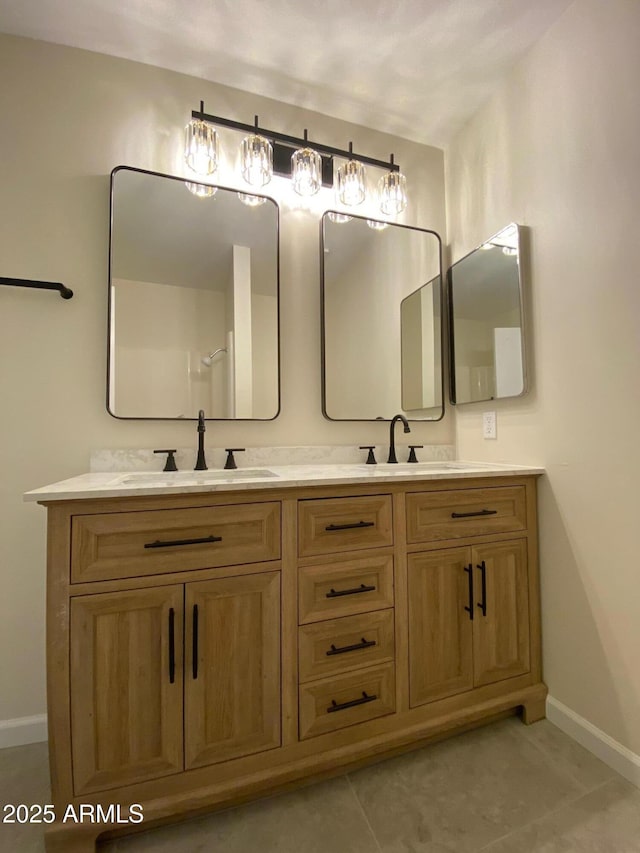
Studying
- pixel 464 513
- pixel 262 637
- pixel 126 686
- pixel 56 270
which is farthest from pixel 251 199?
pixel 126 686

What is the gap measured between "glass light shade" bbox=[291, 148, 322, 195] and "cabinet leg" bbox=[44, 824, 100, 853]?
225 cm

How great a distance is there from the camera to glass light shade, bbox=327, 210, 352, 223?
184cm

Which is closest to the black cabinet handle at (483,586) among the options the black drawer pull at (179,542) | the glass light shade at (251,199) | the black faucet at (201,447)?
the black drawer pull at (179,542)

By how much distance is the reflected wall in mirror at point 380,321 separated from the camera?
1.82 metres

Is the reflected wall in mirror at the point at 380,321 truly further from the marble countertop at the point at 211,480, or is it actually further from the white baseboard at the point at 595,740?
the white baseboard at the point at 595,740

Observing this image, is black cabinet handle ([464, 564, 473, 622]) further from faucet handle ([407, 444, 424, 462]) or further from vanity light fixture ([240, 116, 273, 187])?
vanity light fixture ([240, 116, 273, 187])

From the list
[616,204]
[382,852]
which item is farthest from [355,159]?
[382,852]

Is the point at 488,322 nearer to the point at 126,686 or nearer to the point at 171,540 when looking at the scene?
the point at 171,540

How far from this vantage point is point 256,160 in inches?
64.9

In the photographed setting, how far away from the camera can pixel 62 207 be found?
1.48 m

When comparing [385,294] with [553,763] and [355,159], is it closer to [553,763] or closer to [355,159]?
[355,159]

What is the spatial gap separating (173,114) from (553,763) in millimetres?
2821

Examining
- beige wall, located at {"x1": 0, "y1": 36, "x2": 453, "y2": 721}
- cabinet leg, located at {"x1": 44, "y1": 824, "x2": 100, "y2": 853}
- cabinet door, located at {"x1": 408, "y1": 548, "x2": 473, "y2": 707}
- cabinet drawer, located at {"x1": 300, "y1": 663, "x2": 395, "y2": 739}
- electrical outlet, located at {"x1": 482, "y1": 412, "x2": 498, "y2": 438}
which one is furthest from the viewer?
electrical outlet, located at {"x1": 482, "y1": 412, "x2": 498, "y2": 438}

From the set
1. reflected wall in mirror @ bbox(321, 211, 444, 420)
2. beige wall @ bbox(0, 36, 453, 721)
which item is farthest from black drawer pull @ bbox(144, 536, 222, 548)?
reflected wall in mirror @ bbox(321, 211, 444, 420)
